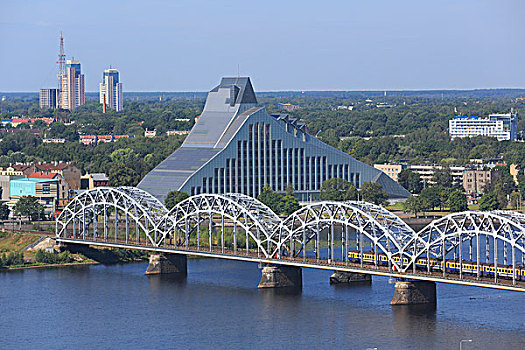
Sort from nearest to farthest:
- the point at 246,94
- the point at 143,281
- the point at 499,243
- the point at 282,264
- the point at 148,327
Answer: the point at 148,327 < the point at 282,264 < the point at 143,281 < the point at 499,243 < the point at 246,94

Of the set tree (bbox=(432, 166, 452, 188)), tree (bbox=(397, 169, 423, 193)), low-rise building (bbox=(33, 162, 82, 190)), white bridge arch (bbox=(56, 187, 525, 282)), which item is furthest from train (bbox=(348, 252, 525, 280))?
tree (bbox=(432, 166, 452, 188))

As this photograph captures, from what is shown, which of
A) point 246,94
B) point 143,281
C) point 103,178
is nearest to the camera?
point 143,281

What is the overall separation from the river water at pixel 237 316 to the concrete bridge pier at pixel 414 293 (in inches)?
37.9

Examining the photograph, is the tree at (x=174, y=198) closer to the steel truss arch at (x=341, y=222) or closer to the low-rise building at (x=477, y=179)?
the steel truss arch at (x=341, y=222)

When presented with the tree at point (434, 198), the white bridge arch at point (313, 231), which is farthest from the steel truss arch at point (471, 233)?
the tree at point (434, 198)

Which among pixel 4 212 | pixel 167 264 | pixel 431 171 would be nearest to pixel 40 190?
pixel 4 212

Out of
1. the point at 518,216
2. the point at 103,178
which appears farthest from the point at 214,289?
the point at 103,178

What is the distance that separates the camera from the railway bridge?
7056 cm

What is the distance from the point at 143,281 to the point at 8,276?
9.96m

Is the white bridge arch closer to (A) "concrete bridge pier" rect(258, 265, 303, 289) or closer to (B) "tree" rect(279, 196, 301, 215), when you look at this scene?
(A) "concrete bridge pier" rect(258, 265, 303, 289)

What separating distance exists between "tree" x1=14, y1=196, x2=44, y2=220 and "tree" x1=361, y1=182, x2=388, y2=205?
30.9 m

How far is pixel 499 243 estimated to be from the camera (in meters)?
102

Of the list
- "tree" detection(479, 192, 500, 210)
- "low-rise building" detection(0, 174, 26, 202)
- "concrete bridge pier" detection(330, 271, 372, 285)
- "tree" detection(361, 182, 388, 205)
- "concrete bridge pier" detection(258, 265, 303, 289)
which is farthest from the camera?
"low-rise building" detection(0, 174, 26, 202)

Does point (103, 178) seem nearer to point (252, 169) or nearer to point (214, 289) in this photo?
point (252, 169)
